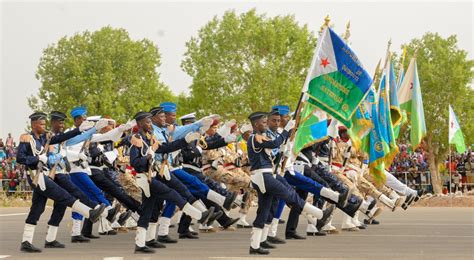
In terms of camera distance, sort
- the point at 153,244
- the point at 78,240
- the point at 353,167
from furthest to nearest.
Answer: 1. the point at 353,167
2. the point at 78,240
3. the point at 153,244

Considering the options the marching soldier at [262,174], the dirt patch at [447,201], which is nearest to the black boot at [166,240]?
the marching soldier at [262,174]

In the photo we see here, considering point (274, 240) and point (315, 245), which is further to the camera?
point (274, 240)

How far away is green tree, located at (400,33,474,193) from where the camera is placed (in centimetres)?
5016

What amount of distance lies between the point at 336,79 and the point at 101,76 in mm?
47531

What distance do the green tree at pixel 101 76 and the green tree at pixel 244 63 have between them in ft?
21.7

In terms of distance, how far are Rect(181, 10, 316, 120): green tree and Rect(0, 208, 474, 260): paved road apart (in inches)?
1392

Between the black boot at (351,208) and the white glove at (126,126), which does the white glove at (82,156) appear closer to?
the white glove at (126,126)

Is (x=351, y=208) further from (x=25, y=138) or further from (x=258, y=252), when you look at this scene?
(x=25, y=138)

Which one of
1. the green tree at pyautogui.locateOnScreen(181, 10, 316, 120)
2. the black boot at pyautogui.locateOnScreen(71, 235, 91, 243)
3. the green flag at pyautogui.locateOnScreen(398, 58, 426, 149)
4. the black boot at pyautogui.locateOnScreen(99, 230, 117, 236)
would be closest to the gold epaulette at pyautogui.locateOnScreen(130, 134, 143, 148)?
the black boot at pyautogui.locateOnScreen(71, 235, 91, 243)

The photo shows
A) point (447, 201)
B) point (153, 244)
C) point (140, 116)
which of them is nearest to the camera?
point (140, 116)

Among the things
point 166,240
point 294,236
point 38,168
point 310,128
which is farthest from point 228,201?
point 38,168

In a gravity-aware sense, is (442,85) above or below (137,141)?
above

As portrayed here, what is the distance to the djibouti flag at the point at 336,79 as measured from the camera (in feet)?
50.0

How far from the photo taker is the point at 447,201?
29.3 metres
